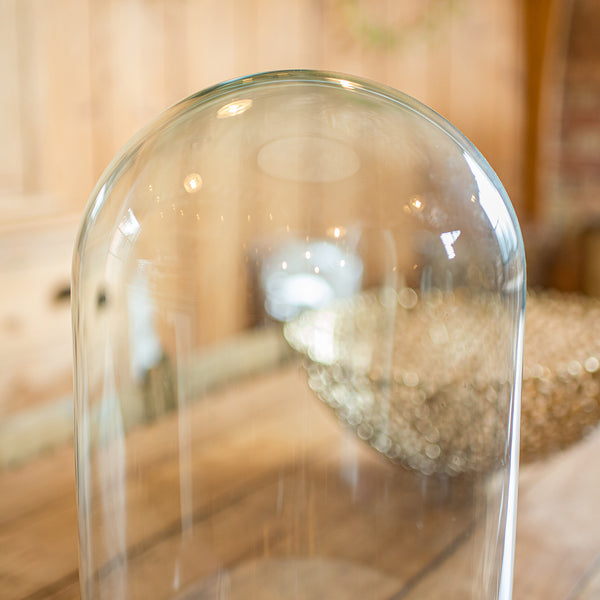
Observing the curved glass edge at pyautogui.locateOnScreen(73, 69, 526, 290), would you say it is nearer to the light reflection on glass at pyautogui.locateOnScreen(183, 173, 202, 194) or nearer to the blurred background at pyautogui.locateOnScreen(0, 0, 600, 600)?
the light reflection on glass at pyautogui.locateOnScreen(183, 173, 202, 194)

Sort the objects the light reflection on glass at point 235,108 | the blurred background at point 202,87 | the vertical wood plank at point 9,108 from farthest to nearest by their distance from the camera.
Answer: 1. the vertical wood plank at point 9,108
2. the blurred background at point 202,87
3. the light reflection on glass at point 235,108

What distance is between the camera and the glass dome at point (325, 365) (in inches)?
16.0

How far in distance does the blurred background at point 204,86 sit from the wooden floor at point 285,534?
17.1 inches

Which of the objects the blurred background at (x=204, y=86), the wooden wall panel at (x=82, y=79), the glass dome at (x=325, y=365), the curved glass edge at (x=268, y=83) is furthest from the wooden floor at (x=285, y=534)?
the wooden wall panel at (x=82, y=79)

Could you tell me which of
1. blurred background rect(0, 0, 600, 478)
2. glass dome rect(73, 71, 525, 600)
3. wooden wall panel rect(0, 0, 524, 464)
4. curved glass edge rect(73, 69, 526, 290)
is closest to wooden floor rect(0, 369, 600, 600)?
glass dome rect(73, 71, 525, 600)

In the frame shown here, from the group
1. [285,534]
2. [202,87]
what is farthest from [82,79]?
[285,534]

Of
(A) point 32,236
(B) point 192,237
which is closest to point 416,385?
(B) point 192,237

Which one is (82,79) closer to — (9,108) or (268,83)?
(9,108)

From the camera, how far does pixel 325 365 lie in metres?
0.55

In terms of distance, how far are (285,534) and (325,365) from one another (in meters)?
0.13

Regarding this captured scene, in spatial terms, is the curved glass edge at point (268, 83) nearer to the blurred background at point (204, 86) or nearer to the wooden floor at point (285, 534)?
the wooden floor at point (285, 534)

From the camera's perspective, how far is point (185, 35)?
4.44 ft

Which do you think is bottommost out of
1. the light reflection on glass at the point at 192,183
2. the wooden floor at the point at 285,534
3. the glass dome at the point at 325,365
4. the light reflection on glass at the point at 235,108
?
the wooden floor at the point at 285,534

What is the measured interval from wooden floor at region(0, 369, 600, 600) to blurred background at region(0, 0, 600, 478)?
435mm
